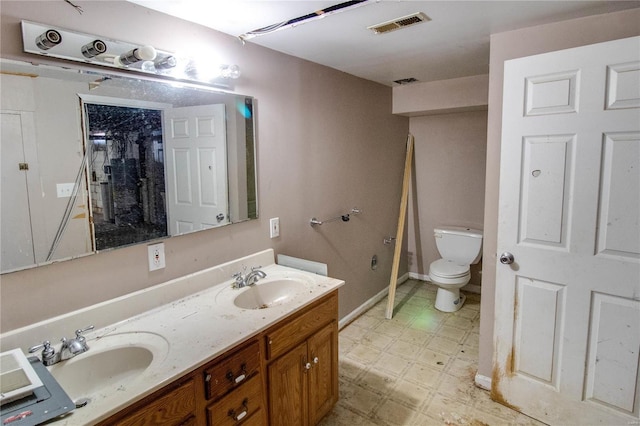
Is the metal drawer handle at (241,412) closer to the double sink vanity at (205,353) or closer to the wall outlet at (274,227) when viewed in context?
the double sink vanity at (205,353)

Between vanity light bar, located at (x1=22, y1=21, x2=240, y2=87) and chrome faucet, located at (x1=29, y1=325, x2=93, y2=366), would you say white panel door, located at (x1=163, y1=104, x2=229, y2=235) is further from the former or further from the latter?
chrome faucet, located at (x1=29, y1=325, x2=93, y2=366)

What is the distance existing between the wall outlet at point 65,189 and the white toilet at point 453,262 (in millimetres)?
2808

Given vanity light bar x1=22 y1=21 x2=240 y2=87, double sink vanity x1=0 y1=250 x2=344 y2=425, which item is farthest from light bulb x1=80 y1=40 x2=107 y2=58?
double sink vanity x1=0 y1=250 x2=344 y2=425

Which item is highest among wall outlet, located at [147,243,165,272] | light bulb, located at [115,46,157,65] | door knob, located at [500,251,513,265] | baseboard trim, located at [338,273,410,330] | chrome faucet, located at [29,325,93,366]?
light bulb, located at [115,46,157,65]

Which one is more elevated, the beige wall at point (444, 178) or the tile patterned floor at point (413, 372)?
the beige wall at point (444, 178)

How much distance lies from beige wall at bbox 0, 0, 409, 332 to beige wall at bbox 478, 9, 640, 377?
1.11 m

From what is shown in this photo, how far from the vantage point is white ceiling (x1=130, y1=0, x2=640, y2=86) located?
1591 mm

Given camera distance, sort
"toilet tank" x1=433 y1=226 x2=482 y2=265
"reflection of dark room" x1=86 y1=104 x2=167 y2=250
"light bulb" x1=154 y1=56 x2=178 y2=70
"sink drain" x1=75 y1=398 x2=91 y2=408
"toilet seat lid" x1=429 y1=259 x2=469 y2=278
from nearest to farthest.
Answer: "sink drain" x1=75 y1=398 x2=91 y2=408 < "reflection of dark room" x1=86 y1=104 x2=167 y2=250 < "light bulb" x1=154 y1=56 x2=178 y2=70 < "toilet seat lid" x1=429 y1=259 x2=469 y2=278 < "toilet tank" x1=433 y1=226 x2=482 y2=265

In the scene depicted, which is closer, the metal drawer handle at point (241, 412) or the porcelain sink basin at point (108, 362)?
the porcelain sink basin at point (108, 362)

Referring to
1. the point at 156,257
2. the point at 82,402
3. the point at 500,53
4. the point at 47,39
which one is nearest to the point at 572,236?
the point at 500,53

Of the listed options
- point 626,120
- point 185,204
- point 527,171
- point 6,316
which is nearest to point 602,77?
point 626,120

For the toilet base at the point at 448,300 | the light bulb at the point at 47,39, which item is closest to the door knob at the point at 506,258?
the toilet base at the point at 448,300

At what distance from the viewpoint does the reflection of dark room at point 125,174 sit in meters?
1.42

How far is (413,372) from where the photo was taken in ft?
8.02
